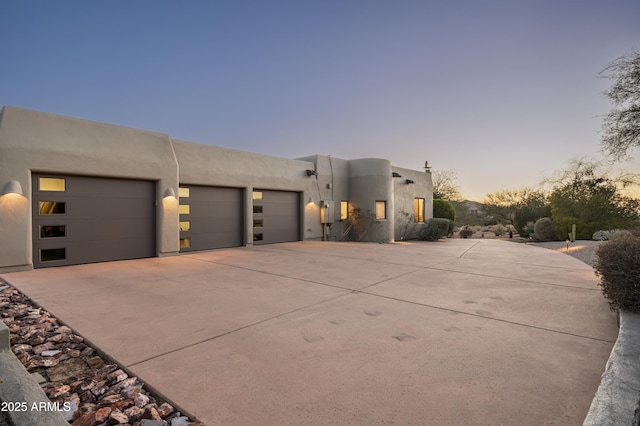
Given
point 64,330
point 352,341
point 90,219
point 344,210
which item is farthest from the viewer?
point 344,210

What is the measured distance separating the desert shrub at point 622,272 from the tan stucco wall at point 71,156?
897 cm

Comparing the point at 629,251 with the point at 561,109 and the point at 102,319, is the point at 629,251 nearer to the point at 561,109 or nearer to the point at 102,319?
the point at 102,319

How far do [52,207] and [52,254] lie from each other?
3.54 ft

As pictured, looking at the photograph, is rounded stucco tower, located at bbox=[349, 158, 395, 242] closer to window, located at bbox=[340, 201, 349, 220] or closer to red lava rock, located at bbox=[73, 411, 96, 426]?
window, located at bbox=[340, 201, 349, 220]

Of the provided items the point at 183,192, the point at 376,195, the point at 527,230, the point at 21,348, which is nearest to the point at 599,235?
the point at 527,230

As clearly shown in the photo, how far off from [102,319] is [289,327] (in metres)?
2.12

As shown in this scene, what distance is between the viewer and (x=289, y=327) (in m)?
2.94

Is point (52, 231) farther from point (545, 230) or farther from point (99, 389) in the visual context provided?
point (545, 230)

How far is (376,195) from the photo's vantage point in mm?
13531

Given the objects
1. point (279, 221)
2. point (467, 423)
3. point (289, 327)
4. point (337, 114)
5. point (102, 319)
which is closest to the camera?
point (467, 423)

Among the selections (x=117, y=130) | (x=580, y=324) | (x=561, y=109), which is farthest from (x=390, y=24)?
(x=580, y=324)

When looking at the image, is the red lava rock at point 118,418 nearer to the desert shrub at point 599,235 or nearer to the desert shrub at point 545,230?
the desert shrub at point 599,235

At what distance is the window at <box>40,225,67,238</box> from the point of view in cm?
641

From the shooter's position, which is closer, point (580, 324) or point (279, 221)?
point (580, 324)
